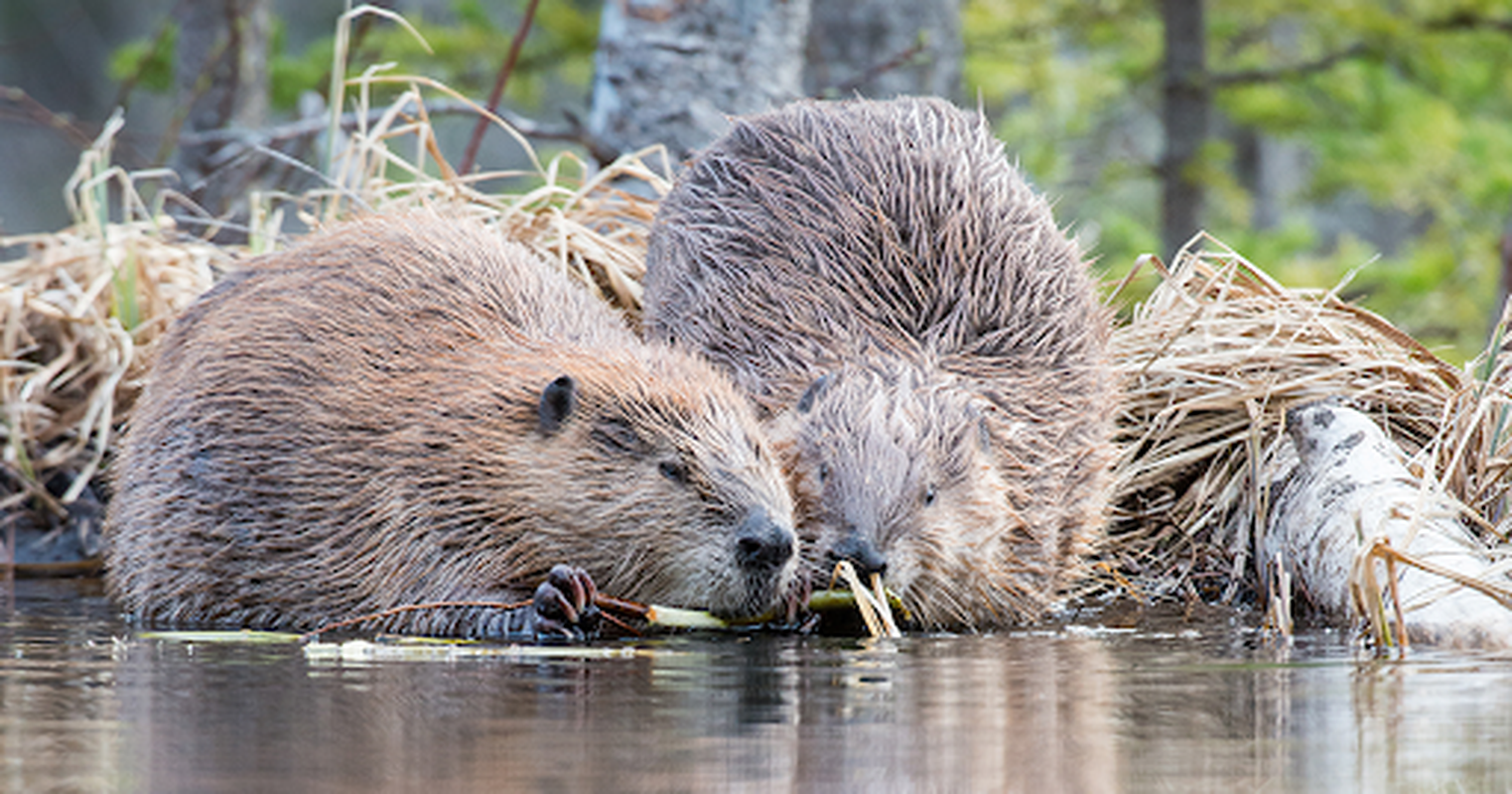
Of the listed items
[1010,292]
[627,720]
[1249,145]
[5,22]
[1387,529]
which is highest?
[5,22]

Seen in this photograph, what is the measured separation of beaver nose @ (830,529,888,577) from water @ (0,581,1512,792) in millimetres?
176

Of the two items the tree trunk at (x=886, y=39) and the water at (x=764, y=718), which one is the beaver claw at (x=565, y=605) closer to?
the water at (x=764, y=718)

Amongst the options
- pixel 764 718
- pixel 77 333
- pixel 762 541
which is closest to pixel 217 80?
pixel 77 333

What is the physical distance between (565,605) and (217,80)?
649 centimetres

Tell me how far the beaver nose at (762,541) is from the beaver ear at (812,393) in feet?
1.46

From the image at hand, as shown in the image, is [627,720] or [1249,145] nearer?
[627,720]

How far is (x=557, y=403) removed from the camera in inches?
135

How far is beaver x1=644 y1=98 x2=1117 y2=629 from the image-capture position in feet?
11.3

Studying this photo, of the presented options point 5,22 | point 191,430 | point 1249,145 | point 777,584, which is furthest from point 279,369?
point 5,22

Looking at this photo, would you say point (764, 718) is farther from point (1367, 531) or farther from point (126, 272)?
point (126, 272)

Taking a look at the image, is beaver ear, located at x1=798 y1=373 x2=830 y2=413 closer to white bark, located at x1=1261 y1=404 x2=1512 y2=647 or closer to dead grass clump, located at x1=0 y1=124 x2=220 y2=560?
white bark, located at x1=1261 y1=404 x2=1512 y2=647

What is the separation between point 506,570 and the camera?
11.0ft

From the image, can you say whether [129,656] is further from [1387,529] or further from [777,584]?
[1387,529]

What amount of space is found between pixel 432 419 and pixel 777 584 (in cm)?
83
